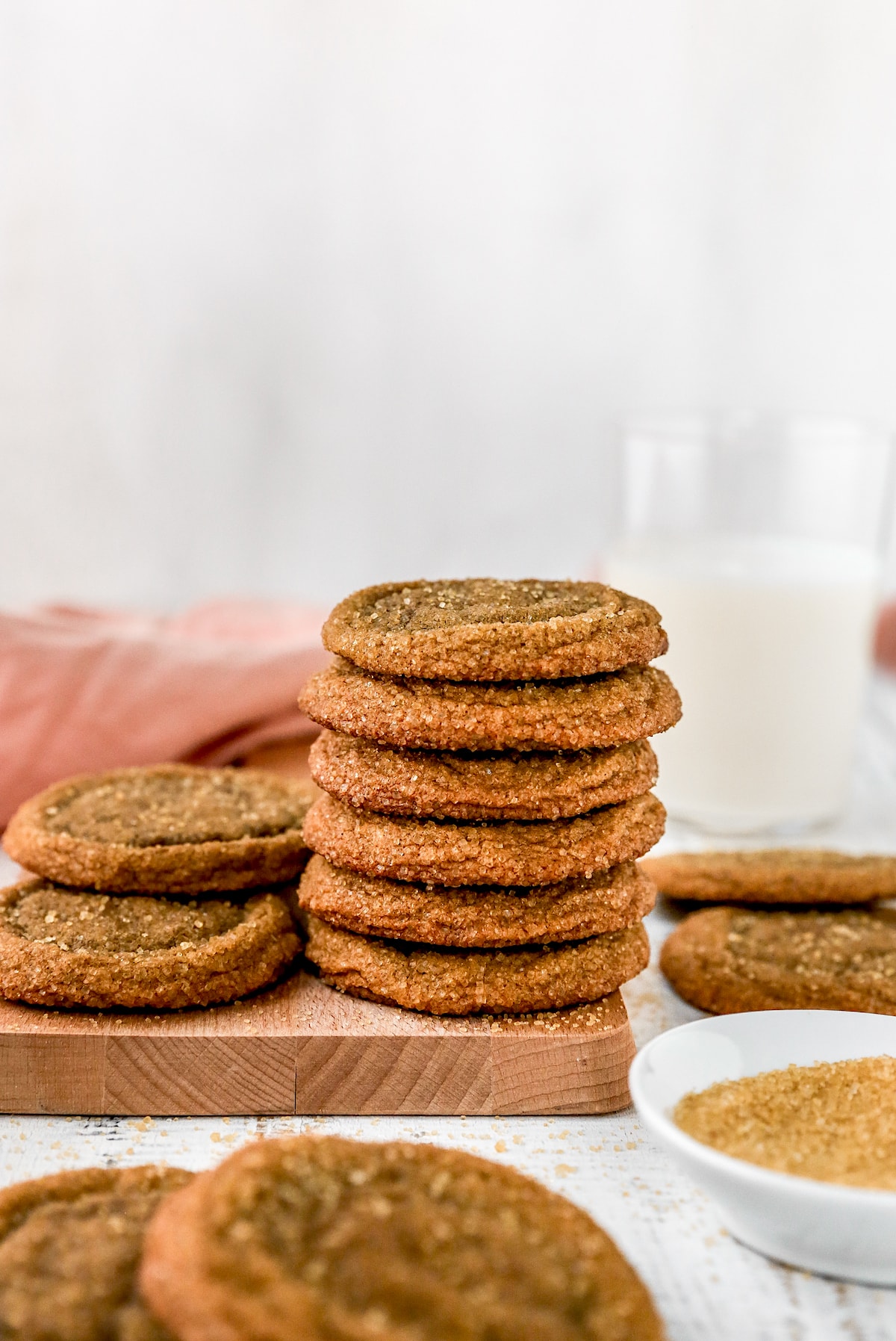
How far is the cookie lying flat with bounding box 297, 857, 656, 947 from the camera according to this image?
5.02 ft

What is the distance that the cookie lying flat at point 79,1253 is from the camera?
1.00 metres

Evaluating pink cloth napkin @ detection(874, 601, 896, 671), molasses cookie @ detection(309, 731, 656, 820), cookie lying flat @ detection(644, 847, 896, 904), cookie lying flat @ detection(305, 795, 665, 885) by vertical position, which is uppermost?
molasses cookie @ detection(309, 731, 656, 820)

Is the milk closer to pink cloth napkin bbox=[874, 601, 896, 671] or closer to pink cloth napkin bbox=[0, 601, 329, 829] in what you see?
pink cloth napkin bbox=[0, 601, 329, 829]

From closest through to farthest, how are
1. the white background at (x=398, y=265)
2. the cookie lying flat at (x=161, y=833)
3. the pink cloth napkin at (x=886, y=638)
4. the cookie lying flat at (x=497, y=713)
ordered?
the cookie lying flat at (x=497, y=713) < the cookie lying flat at (x=161, y=833) < the pink cloth napkin at (x=886, y=638) < the white background at (x=398, y=265)

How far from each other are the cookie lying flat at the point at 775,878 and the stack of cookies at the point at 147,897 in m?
0.55

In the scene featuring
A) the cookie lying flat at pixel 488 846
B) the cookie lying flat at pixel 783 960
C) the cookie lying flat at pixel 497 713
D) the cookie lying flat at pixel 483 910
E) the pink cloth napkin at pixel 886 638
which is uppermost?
the cookie lying flat at pixel 497 713

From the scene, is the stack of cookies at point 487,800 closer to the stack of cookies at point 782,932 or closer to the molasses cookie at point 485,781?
the molasses cookie at point 485,781

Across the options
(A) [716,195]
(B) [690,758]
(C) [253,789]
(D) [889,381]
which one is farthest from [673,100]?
(C) [253,789]

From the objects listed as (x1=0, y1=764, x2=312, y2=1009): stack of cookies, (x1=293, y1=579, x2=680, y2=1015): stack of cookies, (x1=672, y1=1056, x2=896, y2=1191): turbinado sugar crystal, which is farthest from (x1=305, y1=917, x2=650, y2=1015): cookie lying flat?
Answer: (x1=672, y1=1056, x2=896, y2=1191): turbinado sugar crystal

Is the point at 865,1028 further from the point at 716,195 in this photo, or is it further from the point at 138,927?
the point at 716,195

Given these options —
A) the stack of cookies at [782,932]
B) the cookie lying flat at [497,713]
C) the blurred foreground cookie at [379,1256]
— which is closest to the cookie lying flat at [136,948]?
the cookie lying flat at [497,713]

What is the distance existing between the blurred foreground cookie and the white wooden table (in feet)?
0.59

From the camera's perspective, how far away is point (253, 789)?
2004 millimetres

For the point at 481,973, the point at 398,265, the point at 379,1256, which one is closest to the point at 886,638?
the point at 398,265
